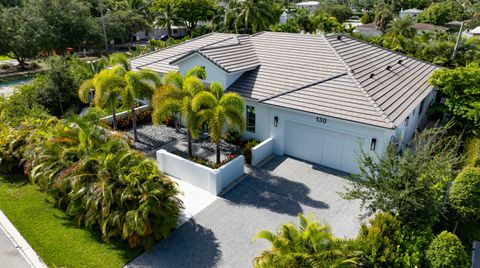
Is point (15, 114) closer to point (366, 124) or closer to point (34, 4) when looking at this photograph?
point (366, 124)

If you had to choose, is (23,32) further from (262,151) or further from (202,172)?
(262,151)

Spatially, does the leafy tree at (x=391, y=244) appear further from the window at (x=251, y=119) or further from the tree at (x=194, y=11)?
the tree at (x=194, y=11)

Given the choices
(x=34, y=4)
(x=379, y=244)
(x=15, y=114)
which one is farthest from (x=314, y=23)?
(x=379, y=244)

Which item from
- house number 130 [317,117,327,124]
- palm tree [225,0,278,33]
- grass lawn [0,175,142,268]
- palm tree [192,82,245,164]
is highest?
palm tree [225,0,278,33]

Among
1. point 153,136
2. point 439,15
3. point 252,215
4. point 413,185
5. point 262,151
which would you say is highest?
point 439,15

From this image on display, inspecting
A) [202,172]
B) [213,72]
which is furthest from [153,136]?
[202,172]

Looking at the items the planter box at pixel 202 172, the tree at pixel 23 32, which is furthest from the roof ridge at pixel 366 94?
the tree at pixel 23 32

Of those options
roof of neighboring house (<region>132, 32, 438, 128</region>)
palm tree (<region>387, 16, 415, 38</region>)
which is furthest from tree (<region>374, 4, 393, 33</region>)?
roof of neighboring house (<region>132, 32, 438, 128</region>)

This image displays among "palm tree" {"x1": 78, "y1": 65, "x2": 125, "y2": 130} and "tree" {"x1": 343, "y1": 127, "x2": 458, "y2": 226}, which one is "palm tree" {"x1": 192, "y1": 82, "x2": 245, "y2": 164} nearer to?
"tree" {"x1": 343, "y1": 127, "x2": 458, "y2": 226}
